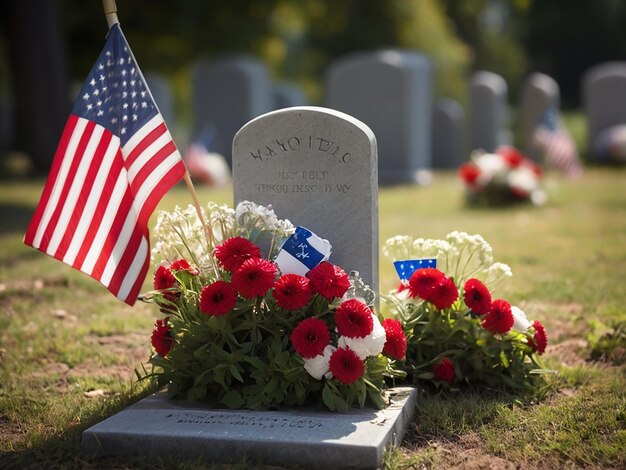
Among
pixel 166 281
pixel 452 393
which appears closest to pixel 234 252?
pixel 166 281

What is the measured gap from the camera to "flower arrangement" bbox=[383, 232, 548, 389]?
426cm

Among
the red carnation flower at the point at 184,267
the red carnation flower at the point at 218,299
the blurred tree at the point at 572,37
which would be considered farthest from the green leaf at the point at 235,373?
the blurred tree at the point at 572,37

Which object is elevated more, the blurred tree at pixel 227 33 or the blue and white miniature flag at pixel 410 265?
the blurred tree at pixel 227 33

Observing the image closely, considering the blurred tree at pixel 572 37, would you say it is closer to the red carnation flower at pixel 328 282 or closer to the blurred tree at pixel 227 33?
the blurred tree at pixel 227 33

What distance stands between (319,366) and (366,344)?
244 mm

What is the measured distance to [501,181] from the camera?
1179 cm

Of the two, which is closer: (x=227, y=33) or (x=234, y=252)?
(x=234, y=252)

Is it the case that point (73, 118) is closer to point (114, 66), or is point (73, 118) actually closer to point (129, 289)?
point (114, 66)

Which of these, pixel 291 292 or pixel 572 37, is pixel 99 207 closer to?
pixel 291 292

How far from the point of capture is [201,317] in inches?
156

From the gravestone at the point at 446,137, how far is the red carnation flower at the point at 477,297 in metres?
17.4

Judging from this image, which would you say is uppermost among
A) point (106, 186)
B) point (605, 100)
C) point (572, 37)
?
point (572, 37)

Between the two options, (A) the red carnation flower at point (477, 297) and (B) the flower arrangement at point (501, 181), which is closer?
(A) the red carnation flower at point (477, 297)

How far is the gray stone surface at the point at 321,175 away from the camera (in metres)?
4.30
